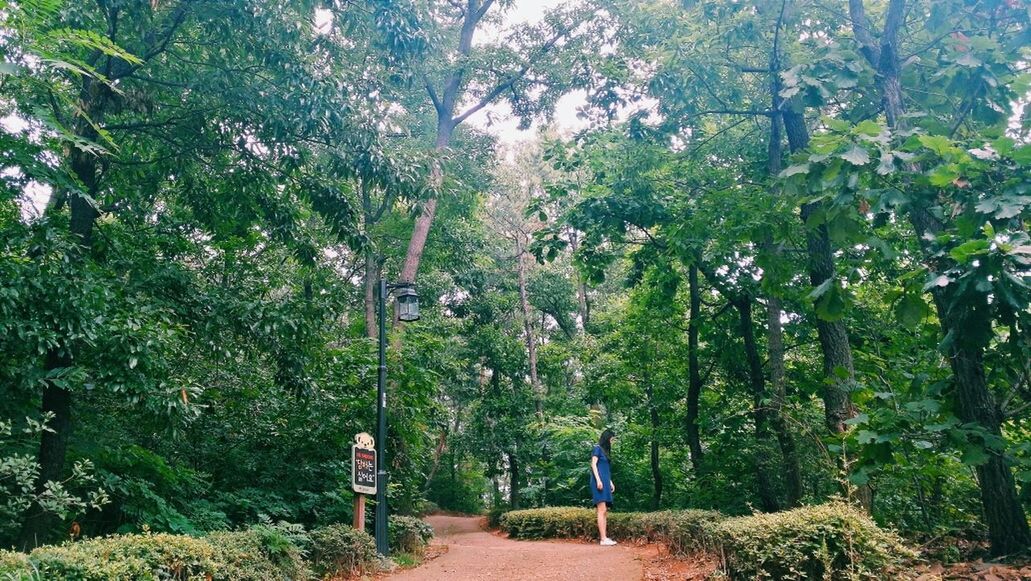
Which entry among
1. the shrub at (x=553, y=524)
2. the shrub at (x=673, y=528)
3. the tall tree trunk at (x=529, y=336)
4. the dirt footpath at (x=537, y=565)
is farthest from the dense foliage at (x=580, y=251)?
the tall tree trunk at (x=529, y=336)

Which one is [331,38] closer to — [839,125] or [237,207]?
[237,207]

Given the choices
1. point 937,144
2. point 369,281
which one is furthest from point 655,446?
point 937,144

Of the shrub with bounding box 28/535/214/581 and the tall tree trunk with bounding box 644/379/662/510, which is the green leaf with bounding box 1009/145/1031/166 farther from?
the tall tree trunk with bounding box 644/379/662/510

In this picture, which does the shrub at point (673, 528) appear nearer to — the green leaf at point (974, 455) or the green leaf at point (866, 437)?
the green leaf at point (866, 437)

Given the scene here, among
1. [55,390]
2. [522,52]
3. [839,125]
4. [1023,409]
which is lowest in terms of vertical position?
[1023,409]

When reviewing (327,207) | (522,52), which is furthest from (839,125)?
(522,52)

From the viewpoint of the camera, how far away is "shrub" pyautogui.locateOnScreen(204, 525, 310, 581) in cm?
496

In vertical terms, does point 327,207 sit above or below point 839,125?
above

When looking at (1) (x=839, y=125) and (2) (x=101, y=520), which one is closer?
(1) (x=839, y=125)

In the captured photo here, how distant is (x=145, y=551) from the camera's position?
426 cm

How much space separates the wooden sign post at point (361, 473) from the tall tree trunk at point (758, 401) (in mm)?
5502

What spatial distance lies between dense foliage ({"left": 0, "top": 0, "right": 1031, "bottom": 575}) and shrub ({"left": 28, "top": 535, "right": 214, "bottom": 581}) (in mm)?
83

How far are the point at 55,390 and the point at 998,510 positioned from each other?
26.4 feet

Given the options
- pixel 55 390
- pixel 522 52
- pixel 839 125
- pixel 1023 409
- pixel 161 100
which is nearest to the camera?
pixel 839 125
